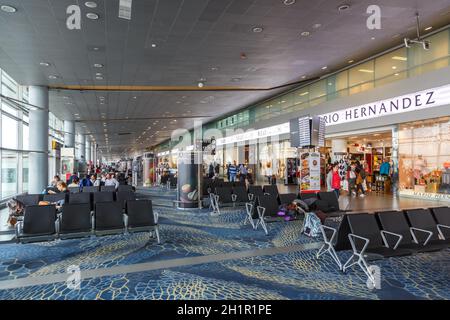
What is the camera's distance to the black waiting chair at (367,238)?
4.37m

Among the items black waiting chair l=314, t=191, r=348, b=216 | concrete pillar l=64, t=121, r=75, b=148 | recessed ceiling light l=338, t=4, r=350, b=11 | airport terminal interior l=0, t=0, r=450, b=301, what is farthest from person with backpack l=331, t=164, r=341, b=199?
concrete pillar l=64, t=121, r=75, b=148

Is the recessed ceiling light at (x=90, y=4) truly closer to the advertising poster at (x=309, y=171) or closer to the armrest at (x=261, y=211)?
the armrest at (x=261, y=211)

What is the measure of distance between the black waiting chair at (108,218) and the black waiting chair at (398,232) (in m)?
4.56

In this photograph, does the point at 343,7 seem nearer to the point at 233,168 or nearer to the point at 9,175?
the point at 233,168

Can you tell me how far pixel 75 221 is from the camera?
584 cm

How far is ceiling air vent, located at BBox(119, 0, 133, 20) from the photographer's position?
6.99m

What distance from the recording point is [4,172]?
44.7ft

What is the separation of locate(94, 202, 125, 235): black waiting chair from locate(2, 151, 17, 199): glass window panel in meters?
9.64

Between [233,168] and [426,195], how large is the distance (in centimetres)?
1092

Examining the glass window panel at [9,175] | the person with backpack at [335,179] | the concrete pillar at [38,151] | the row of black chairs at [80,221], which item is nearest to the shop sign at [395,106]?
the person with backpack at [335,179]

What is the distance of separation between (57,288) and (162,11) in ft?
21.0

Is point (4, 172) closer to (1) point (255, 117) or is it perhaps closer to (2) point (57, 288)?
(2) point (57, 288)

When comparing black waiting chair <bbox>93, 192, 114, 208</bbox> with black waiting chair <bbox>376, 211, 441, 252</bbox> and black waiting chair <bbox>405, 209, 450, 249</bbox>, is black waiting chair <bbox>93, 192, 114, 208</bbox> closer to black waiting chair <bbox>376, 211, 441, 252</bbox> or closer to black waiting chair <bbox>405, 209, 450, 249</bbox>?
black waiting chair <bbox>376, 211, 441, 252</bbox>

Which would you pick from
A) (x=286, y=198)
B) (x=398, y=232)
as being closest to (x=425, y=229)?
(x=398, y=232)
